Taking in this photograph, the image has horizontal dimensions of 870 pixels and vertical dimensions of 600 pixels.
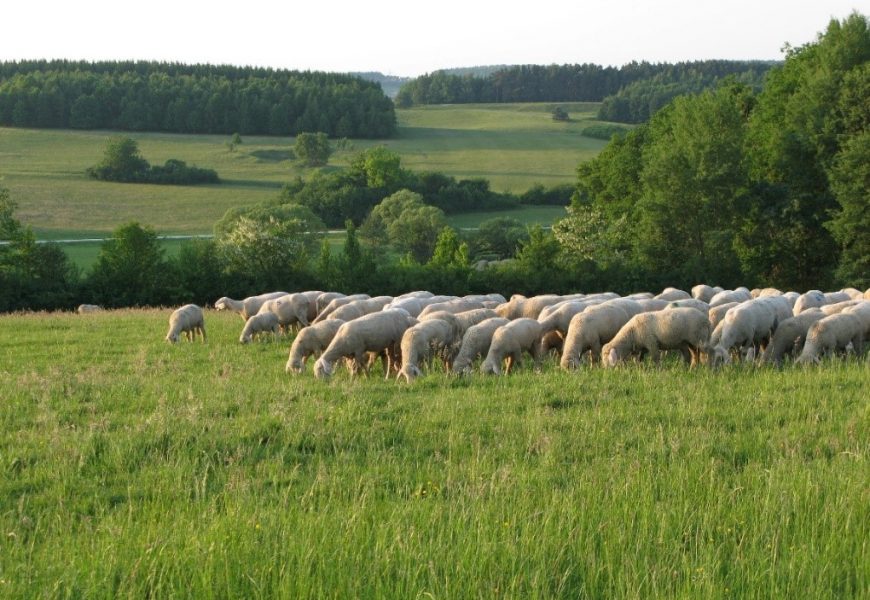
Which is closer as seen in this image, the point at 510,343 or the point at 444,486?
the point at 444,486

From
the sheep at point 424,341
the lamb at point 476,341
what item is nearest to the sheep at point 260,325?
the sheep at point 424,341

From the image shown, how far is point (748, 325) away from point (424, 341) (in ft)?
20.8

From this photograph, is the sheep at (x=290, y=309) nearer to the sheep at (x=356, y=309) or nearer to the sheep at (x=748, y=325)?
the sheep at (x=356, y=309)

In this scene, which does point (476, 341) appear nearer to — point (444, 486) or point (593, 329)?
point (593, 329)

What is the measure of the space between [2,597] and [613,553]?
4050mm

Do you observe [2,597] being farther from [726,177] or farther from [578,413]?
[726,177]

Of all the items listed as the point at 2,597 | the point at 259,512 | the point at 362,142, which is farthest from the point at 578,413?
the point at 362,142

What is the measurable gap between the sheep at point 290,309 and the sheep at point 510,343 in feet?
30.8

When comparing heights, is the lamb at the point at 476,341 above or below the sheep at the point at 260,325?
above

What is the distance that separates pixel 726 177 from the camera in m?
54.7

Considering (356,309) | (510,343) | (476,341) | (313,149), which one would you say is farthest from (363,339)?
(313,149)

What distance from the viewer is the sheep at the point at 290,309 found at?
88.8 feet

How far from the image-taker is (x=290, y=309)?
89.0 feet

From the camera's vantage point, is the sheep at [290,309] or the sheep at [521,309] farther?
the sheep at [290,309]
